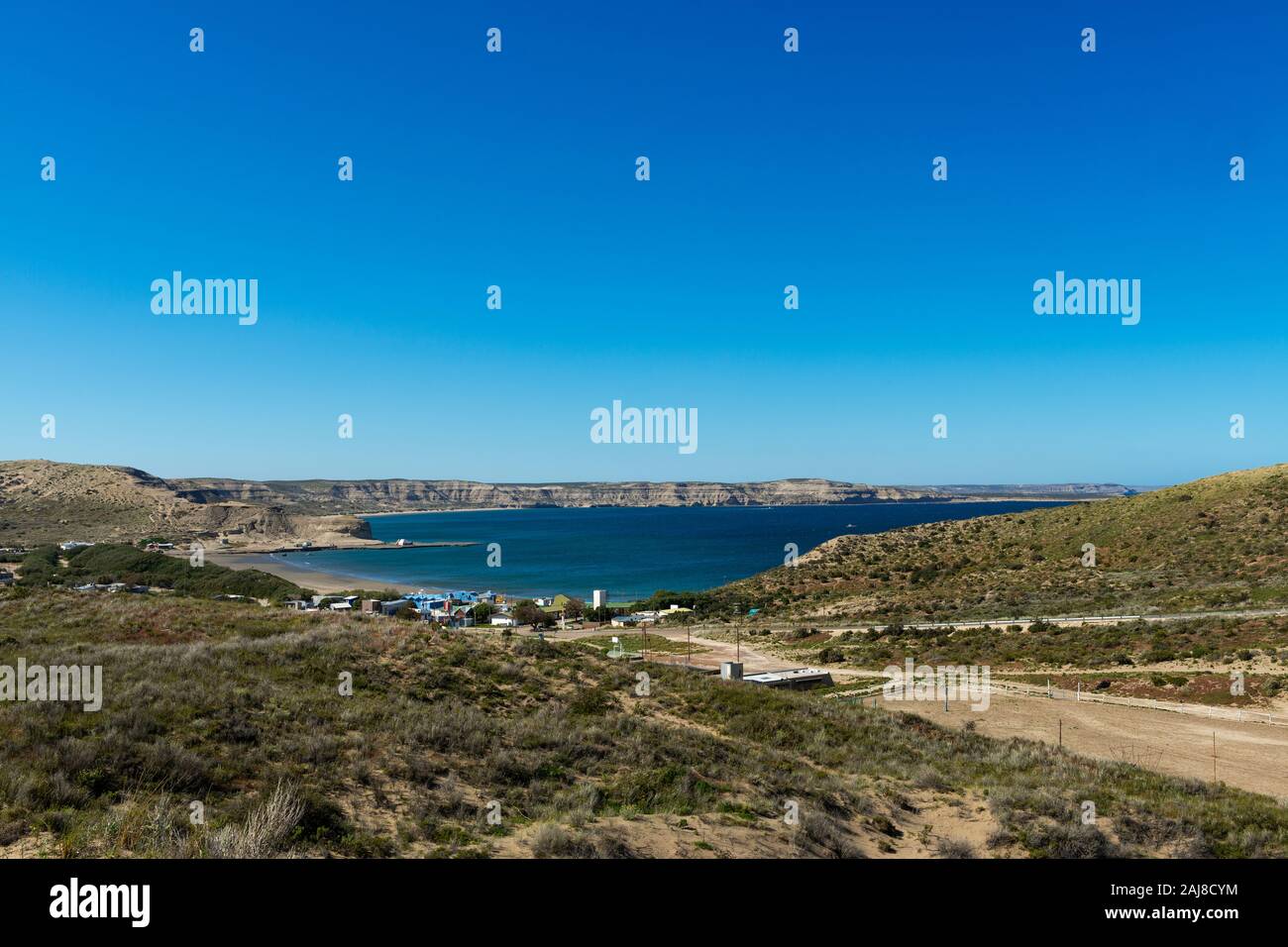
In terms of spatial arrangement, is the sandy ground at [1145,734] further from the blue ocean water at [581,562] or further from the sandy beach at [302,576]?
the sandy beach at [302,576]

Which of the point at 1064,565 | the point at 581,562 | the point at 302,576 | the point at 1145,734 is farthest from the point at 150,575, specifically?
the point at 1064,565

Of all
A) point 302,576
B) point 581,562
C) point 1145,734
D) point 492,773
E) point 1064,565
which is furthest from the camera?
point 581,562

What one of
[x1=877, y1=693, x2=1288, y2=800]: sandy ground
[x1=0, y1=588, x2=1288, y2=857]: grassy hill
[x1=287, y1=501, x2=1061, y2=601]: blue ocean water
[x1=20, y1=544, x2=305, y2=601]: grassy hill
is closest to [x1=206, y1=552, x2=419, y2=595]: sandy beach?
[x1=287, y1=501, x2=1061, y2=601]: blue ocean water

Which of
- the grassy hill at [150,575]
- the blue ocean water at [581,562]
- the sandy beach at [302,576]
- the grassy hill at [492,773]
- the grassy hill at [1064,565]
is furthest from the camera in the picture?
the blue ocean water at [581,562]

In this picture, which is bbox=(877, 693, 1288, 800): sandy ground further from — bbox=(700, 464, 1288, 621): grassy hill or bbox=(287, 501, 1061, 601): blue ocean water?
bbox=(287, 501, 1061, 601): blue ocean water

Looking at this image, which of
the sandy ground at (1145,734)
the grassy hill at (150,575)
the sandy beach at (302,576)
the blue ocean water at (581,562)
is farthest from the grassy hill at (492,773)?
the blue ocean water at (581,562)

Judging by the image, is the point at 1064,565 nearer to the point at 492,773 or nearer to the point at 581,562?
the point at 492,773
